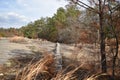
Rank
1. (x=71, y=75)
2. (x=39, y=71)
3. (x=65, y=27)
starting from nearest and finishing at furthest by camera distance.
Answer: (x=39, y=71) < (x=71, y=75) < (x=65, y=27)

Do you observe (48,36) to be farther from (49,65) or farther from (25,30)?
(49,65)

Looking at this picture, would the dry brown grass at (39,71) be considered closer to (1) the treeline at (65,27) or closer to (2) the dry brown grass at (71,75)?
(2) the dry brown grass at (71,75)

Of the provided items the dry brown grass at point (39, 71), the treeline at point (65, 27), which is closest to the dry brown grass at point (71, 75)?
the dry brown grass at point (39, 71)

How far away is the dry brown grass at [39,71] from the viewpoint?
5882 millimetres

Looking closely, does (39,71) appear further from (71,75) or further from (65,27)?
(65,27)

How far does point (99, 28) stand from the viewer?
13125mm

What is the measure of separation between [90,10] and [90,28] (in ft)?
2.81

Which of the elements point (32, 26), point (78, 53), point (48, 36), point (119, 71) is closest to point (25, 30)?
point (32, 26)

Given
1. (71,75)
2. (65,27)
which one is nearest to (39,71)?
(71,75)

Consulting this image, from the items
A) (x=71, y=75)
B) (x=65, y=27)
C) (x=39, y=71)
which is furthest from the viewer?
(x=65, y=27)

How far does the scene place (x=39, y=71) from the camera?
6559 mm

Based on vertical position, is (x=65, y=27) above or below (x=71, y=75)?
above

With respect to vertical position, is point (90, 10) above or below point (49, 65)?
above

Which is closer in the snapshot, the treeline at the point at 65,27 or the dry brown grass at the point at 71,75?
the dry brown grass at the point at 71,75
